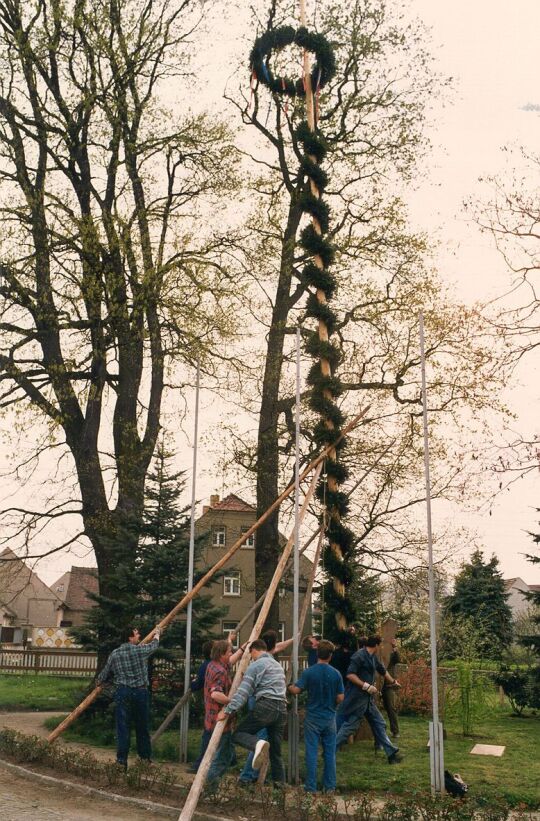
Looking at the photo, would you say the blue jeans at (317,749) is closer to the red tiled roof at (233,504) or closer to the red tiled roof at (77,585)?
the red tiled roof at (233,504)

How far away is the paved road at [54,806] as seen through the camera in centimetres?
987

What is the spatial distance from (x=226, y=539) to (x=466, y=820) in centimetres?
4521

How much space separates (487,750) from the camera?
14641mm

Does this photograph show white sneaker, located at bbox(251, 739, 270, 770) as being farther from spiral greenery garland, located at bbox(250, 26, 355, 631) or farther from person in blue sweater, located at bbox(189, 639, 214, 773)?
spiral greenery garland, located at bbox(250, 26, 355, 631)

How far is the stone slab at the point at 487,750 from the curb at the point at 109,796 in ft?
18.7

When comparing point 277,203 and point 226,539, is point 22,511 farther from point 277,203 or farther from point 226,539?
point 226,539

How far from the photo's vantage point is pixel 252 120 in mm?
23906

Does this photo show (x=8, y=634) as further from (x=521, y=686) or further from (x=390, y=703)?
(x=390, y=703)

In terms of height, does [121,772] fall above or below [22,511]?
below

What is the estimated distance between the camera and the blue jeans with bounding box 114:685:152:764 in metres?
12.8

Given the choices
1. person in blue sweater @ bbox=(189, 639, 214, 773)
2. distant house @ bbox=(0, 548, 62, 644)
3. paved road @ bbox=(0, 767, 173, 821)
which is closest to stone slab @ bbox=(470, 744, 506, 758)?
person in blue sweater @ bbox=(189, 639, 214, 773)

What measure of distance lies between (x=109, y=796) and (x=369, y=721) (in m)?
3.88

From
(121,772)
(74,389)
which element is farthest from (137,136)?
(121,772)

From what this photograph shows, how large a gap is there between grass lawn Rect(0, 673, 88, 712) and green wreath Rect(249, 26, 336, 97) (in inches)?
483
